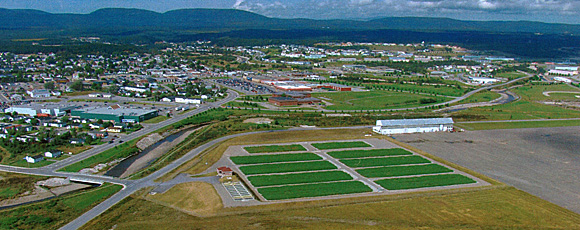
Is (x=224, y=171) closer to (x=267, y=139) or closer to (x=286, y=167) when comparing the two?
(x=286, y=167)

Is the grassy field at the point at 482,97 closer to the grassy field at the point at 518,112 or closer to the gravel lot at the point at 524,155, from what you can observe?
the grassy field at the point at 518,112

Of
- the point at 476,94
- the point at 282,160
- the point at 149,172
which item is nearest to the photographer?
the point at 149,172

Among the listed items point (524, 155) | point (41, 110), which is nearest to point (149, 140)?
point (41, 110)

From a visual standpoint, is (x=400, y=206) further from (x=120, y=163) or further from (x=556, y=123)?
(x=556, y=123)

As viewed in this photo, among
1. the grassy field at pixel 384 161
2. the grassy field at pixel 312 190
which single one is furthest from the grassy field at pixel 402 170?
the grassy field at pixel 312 190

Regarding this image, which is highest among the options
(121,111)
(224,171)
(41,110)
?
(121,111)

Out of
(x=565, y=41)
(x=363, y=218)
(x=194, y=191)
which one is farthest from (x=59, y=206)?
(x=565, y=41)
